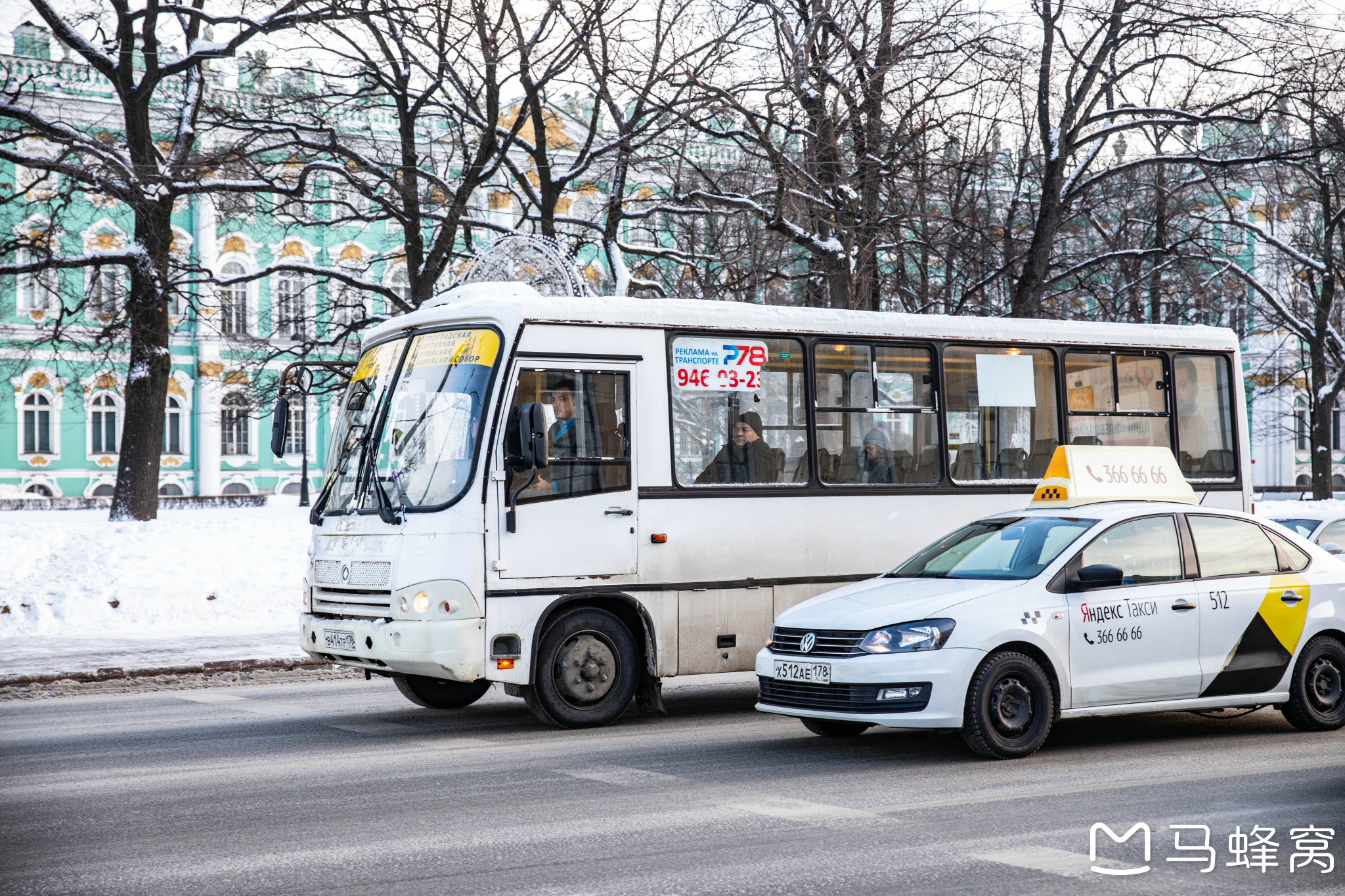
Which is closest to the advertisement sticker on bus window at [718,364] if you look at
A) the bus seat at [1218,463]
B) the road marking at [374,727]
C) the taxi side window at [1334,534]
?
the road marking at [374,727]

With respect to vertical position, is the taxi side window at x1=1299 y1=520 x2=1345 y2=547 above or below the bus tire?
above

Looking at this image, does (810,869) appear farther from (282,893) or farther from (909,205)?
(909,205)

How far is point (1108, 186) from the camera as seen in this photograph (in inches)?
1098

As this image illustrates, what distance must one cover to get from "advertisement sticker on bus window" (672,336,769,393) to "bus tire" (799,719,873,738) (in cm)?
280

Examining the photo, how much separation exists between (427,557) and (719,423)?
2.64 metres

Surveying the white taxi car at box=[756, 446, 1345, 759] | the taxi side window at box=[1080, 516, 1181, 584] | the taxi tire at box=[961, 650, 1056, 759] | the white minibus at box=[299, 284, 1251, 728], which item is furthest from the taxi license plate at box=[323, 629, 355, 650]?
the taxi side window at box=[1080, 516, 1181, 584]

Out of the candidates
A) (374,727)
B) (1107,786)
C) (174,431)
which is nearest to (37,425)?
(174,431)

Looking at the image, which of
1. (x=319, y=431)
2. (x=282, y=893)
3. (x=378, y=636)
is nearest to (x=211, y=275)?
(x=378, y=636)

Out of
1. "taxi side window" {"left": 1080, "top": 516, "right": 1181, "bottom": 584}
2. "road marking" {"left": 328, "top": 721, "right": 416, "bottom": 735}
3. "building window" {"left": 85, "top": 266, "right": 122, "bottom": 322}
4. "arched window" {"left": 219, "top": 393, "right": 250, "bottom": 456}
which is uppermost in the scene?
"building window" {"left": 85, "top": 266, "right": 122, "bottom": 322}

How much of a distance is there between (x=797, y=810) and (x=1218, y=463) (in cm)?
815

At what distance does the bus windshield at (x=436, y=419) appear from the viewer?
33.6ft

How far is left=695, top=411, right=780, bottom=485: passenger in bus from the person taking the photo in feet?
37.0

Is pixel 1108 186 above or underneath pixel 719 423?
above

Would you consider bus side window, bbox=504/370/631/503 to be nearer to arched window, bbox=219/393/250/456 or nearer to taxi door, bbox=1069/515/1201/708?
taxi door, bbox=1069/515/1201/708
